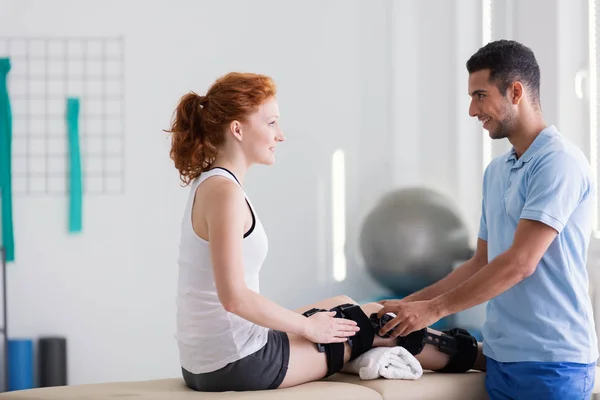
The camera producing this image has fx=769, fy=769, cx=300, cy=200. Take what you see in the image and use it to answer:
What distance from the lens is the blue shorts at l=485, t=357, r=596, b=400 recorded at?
6.14 feet

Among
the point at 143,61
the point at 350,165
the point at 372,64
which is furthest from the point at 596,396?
the point at 143,61

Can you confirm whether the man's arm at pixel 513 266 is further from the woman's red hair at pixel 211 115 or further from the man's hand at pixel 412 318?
the woman's red hair at pixel 211 115

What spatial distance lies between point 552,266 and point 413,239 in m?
1.47

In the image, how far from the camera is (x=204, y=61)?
388 cm

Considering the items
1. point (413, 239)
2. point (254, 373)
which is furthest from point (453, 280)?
point (413, 239)

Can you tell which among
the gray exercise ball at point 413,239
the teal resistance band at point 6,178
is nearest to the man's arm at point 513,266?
the gray exercise ball at point 413,239

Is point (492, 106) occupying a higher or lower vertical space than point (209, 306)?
higher

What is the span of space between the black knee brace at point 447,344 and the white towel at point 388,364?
1.6 inches

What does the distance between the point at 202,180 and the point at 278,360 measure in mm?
486

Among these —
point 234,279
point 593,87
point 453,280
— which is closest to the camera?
point 234,279

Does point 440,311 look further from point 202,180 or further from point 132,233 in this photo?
point 132,233

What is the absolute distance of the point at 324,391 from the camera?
1.89m

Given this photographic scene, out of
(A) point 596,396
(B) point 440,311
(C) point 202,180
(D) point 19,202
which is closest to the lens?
(C) point 202,180

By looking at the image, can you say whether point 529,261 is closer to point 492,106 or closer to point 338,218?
point 492,106
